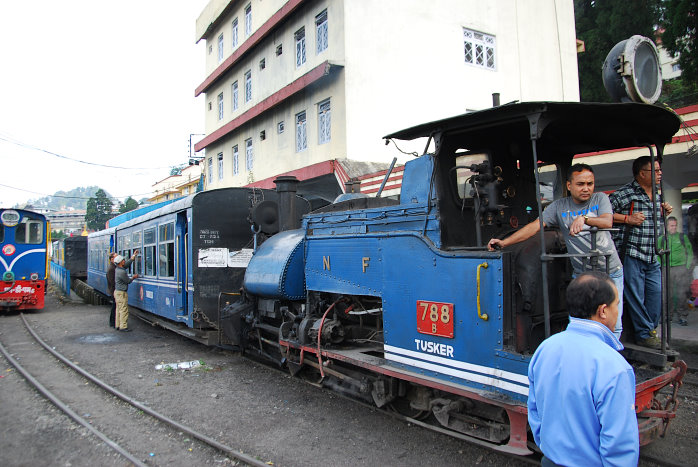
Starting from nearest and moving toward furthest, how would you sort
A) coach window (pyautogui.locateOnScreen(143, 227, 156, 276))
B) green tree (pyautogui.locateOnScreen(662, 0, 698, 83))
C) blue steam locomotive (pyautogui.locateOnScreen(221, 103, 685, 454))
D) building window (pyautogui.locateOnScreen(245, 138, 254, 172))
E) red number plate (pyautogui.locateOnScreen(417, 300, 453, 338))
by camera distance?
blue steam locomotive (pyautogui.locateOnScreen(221, 103, 685, 454))
red number plate (pyautogui.locateOnScreen(417, 300, 453, 338))
coach window (pyautogui.locateOnScreen(143, 227, 156, 276))
green tree (pyautogui.locateOnScreen(662, 0, 698, 83))
building window (pyautogui.locateOnScreen(245, 138, 254, 172))

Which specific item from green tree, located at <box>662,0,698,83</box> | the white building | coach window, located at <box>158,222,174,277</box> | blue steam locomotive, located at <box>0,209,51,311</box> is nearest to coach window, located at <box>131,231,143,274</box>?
coach window, located at <box>158,222,174,277</box>

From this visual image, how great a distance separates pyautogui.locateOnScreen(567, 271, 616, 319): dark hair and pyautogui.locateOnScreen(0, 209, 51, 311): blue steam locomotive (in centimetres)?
1696

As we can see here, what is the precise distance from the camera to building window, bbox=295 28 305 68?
17.2 metres

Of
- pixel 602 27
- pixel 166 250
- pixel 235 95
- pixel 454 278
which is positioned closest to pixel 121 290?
pixel 166 250

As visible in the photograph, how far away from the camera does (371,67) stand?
15.4 metres

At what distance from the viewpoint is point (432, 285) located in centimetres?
440

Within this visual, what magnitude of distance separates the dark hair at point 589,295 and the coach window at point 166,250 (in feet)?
28.3

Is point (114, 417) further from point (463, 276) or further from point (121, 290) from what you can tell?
point (121, 290)

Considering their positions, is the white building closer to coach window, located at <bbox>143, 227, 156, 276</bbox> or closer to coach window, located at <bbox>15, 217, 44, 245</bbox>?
coach window, located at <bbox>143, 227, 156, 276</bbox>

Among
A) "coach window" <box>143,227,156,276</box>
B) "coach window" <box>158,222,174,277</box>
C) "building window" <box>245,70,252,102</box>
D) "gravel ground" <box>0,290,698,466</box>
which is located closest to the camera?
"gravel ground" <box>0,290,698,466</box>

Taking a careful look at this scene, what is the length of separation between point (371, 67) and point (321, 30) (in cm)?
234

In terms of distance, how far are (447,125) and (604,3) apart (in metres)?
23.4

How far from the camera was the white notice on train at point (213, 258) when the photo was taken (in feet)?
28.7

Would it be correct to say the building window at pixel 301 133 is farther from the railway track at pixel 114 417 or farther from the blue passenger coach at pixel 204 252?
the railway track at pixel 114 417
